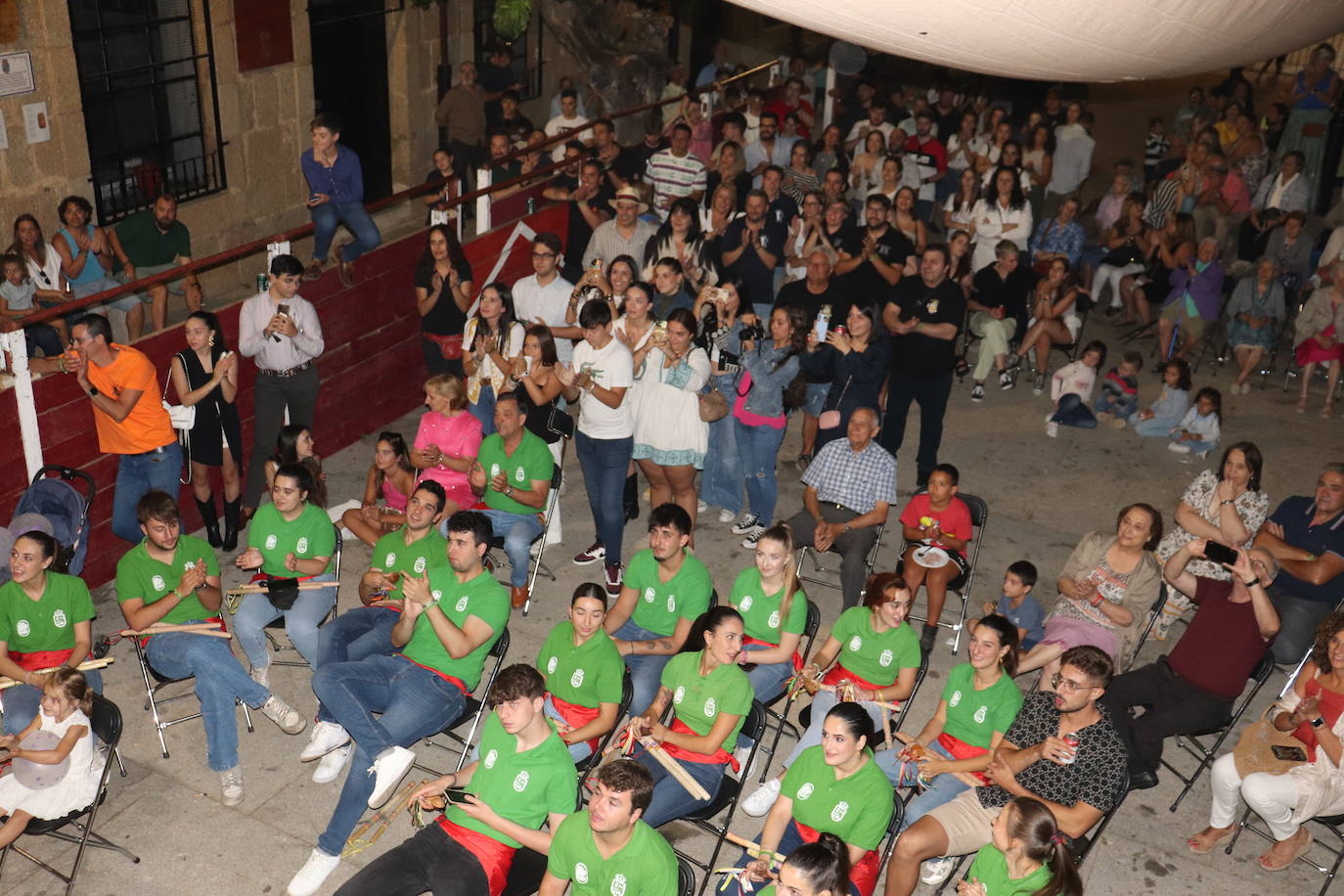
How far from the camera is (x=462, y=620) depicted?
596 cm

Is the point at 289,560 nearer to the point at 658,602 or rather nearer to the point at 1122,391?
the point at 658,602

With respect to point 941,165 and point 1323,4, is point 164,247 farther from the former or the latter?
point 1323,4

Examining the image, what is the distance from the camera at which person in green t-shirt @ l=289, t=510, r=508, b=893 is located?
18.1 feet

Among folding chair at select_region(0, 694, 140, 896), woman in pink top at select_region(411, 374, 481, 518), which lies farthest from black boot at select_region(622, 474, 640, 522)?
folding chair at select_region(0, 694, 140, 896)

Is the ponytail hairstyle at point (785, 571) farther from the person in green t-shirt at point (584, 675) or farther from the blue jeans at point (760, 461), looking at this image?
the blue jeans at point (760, 461)

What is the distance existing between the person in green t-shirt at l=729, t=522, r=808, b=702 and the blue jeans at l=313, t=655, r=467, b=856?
1486mm

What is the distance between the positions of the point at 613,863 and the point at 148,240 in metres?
7.81

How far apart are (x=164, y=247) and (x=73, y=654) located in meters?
5.31

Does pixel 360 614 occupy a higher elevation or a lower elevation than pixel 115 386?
lower

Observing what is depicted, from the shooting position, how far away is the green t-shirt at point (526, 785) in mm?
4980

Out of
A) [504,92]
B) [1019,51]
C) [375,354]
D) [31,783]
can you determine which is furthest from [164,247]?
[1019,51]

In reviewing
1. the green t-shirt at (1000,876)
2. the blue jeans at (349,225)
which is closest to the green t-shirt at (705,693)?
the green t-shirt at (1000,876)

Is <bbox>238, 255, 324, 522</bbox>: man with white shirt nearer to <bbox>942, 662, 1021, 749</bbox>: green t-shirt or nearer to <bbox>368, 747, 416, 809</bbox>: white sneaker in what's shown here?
<bbox>368, 747, 416, 809</bbox>: white sneaker

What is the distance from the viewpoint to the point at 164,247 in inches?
408
